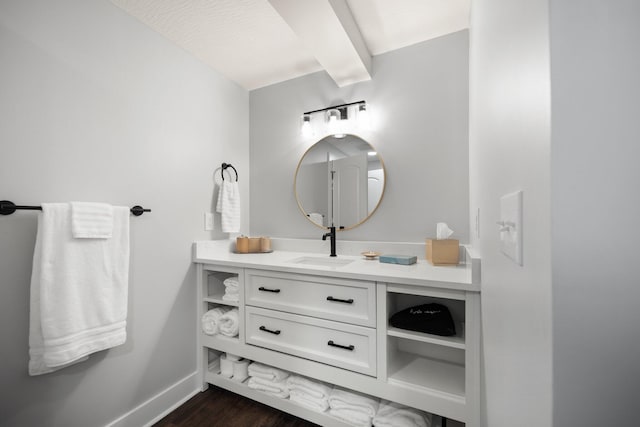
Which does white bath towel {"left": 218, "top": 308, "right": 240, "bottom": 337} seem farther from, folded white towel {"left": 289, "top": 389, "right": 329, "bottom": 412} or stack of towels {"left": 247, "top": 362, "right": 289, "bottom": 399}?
folded white towel {"left": 289, "top": 389, "right": 329, "bottom": 412}

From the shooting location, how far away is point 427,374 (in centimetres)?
137

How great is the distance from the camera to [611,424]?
0.82ft

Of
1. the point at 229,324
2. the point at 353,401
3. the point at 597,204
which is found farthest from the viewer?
the point at 229,324

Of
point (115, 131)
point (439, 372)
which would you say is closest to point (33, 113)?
point (115, 131)

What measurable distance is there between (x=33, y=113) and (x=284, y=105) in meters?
1.53

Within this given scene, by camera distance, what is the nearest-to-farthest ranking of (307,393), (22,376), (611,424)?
(611,424) < (22,376) < (307,393)

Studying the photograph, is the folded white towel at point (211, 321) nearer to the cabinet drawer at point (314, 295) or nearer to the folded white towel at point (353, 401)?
the cabinet drawer at point (314, 295)

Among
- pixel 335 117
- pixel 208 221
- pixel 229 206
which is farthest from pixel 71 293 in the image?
pixel 335 117

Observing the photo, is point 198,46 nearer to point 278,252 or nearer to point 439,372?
point 278,252

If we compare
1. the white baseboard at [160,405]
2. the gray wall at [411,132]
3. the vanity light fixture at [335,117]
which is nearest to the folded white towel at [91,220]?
the white baseboard at [160,405]

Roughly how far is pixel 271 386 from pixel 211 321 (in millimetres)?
578

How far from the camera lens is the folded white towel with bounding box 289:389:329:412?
4.82 feet

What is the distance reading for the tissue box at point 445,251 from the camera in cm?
153

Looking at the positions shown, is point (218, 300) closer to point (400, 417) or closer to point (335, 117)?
point (400, 417)
